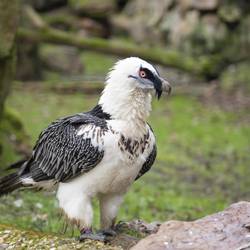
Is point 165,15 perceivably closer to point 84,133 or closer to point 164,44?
point 164,44

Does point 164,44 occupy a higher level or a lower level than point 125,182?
lower

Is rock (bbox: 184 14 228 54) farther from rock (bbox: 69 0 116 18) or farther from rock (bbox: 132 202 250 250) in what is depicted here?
rock (bbox: 132 202 250 250)

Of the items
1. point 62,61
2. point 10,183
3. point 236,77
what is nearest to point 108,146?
point 10,183

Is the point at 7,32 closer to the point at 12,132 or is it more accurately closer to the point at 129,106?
the point at 12,132

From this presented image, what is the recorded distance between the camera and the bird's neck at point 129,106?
568 centimetres

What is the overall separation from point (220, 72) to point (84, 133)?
18242 mm

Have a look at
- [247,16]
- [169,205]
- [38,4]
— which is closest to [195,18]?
[247,16]

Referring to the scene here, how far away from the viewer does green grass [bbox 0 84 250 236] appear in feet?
30.2

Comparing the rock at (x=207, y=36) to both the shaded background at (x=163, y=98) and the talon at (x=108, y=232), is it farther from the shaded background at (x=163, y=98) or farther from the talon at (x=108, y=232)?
the talon at (x=108, y=232)

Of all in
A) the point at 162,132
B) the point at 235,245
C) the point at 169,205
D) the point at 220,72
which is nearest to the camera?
the point at 235,245

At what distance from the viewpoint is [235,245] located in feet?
15.7

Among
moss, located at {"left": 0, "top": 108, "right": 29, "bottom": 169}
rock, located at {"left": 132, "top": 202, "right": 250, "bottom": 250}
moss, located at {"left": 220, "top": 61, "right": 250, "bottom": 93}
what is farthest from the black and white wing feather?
moss, located at {"left": 220, "top": 61, "right": 250, "bottom": 93}

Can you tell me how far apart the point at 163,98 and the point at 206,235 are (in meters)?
16.1

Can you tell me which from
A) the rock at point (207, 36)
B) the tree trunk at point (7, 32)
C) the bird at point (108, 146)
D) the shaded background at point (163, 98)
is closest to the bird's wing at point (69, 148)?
the bird at point (108, 146)
